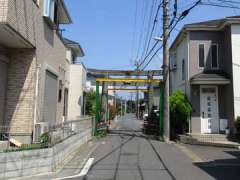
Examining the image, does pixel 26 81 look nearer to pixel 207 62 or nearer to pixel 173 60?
pixel 207 62

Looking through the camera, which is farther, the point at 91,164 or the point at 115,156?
the point at 115,156

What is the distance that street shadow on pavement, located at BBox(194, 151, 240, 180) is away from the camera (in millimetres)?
8528

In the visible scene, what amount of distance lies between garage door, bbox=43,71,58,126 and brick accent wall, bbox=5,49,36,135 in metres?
1.63

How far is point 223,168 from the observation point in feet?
31.7

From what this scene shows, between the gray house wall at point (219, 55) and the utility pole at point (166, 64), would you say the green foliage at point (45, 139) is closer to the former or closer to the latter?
the utility pole at point (166, 64)

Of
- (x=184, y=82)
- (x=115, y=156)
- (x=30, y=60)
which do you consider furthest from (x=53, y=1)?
(x=184, y=82)

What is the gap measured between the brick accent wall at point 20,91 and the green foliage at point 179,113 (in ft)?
32.1

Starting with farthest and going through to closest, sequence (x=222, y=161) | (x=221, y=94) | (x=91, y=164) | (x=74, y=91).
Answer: (x=74, y=91)
(x=221, y=94)
(x=222, y=161)
(x=91, y=164)

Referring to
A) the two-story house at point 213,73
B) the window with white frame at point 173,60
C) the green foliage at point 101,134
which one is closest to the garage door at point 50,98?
the green foliage at point 101,134

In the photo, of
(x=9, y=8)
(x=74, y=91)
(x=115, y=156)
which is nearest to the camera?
(x=9, y=8)

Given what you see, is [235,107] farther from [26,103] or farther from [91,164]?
[26,103]

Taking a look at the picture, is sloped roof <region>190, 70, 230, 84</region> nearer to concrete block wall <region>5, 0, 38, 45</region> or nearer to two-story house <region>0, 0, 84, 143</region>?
two-story house <region>0, 0, 84, 143</region>

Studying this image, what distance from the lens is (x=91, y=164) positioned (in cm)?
1005

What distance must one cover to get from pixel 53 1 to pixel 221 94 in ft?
36.5
